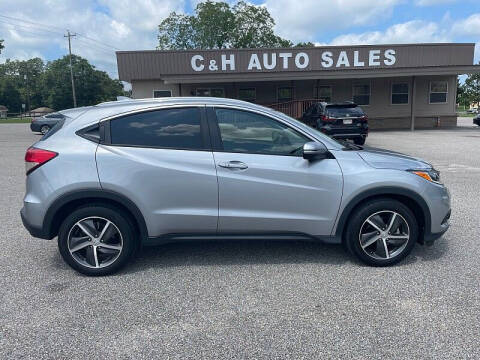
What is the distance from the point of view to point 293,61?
21734 millimetres

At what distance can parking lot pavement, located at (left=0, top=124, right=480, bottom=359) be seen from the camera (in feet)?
8.26

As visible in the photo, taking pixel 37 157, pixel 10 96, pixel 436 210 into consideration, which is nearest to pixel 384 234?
pixel 436 210

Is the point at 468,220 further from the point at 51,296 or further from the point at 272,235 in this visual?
the point at 51,296

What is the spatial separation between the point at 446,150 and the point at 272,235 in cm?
1156

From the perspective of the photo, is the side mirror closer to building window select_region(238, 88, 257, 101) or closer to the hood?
the hood

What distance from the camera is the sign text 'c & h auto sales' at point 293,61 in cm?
2161

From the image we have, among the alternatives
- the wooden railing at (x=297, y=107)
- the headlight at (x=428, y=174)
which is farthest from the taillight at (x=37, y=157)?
the wooden railing at (x=297, y=107)

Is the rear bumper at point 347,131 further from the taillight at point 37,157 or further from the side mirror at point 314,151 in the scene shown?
the taillight at point 37,157

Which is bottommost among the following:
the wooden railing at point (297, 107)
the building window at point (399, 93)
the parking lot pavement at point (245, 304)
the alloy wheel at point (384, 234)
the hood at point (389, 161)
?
the parking lot pavement at point (245, 304)

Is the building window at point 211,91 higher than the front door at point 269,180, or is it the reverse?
the building window at point 211,91

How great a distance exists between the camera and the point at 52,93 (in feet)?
284

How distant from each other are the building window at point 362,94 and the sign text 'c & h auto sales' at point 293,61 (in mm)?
1321

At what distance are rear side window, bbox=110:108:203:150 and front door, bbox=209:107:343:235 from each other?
0.26 m

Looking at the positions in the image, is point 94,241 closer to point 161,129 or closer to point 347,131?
point 161,129
